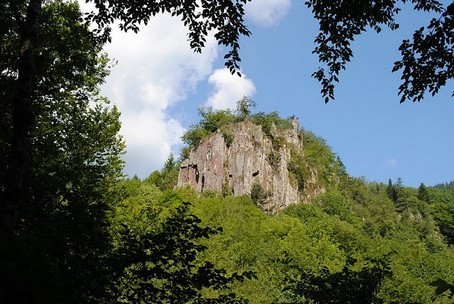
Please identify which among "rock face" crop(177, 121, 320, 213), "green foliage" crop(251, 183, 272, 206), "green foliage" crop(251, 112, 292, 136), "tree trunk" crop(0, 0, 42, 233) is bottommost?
"tree trunk" crop(0, 0, 42, 233)

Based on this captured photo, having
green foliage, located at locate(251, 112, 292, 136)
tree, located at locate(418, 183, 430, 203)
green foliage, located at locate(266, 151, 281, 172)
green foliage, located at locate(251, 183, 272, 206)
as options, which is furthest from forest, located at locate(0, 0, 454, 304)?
tree, located at locate(418, 183, 430, 203)

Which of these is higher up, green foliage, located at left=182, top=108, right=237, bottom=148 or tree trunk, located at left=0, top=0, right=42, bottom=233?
green foliage, located at left=182, top=108, right=237, bottom=148

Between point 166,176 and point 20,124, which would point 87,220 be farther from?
point 166,176

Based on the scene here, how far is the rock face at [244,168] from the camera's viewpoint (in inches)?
3482

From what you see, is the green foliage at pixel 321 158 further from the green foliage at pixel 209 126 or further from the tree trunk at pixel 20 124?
the tree trunk at pixel 20 124

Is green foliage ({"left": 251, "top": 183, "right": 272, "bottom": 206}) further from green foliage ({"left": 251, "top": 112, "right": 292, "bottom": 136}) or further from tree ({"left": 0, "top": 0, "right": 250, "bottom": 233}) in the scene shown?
tree ({"left": 0, "top": 0, "right": 250, "bottom": 233})

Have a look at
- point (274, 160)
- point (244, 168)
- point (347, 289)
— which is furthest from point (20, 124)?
point (274, 160)

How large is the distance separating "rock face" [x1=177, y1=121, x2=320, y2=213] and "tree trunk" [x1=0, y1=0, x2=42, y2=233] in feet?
269

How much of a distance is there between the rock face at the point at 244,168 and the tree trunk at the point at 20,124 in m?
81.9

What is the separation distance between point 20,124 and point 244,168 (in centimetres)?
8387

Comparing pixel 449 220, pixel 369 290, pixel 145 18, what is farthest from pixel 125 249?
pixel 449 220

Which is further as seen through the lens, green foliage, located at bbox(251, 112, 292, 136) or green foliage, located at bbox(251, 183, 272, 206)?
green foliage, located at bbox(251, 112, 292, 136)

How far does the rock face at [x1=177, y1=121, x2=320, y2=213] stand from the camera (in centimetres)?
8844

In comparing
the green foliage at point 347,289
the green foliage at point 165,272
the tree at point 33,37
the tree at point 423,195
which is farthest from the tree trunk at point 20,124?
the tree at point 423,195
